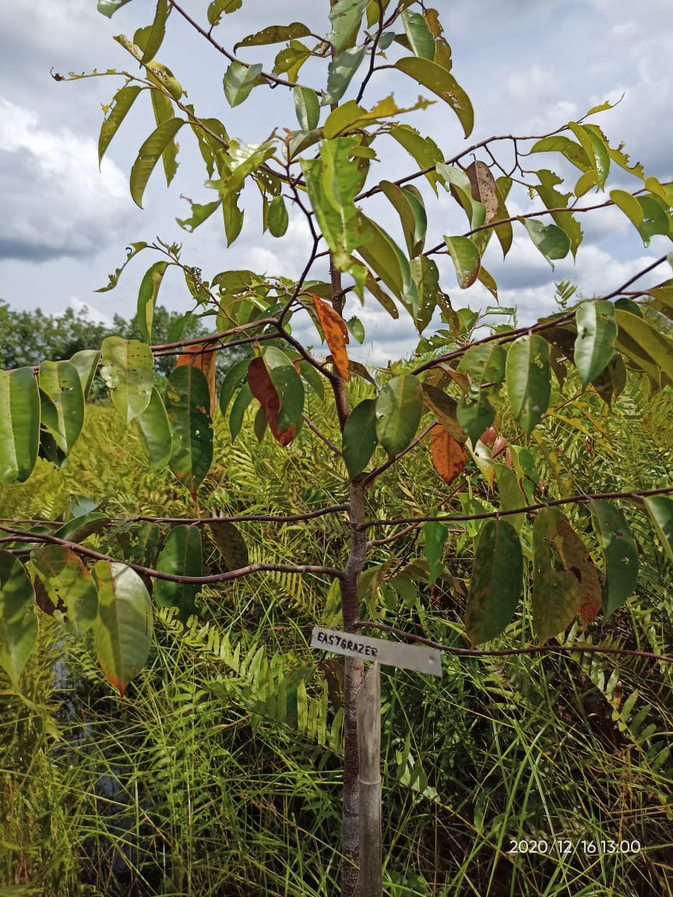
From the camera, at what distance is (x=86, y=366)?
0.63 m

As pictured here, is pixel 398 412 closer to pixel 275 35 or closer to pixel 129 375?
pixel 129 375

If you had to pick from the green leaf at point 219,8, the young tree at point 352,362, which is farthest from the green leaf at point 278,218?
the green leaf at point 219,8

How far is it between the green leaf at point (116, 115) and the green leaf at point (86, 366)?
1.08 ft

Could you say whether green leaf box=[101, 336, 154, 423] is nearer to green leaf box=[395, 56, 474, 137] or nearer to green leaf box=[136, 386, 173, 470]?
green leaf box=[136, 386, 173, 470]

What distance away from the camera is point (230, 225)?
0.86 metres

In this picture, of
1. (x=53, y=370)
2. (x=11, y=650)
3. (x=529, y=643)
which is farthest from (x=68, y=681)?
(x=53, y=370)

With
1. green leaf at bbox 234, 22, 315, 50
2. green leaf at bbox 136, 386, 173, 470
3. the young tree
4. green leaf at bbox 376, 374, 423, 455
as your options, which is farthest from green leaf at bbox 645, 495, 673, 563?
green leaf at bbox 234, 22, 315, 50

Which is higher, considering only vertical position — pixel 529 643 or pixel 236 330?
pixel 236 330

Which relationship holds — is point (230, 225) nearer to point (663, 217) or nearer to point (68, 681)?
point (663, 217)

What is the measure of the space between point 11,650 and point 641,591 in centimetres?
138

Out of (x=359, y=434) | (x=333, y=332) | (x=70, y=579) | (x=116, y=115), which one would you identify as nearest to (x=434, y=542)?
(x=359, y=434)

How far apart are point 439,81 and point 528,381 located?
1.14ft

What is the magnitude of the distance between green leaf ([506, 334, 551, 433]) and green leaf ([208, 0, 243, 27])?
0.52 meters

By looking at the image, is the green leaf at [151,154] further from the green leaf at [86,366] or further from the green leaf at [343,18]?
the green leaf at [86,366]
